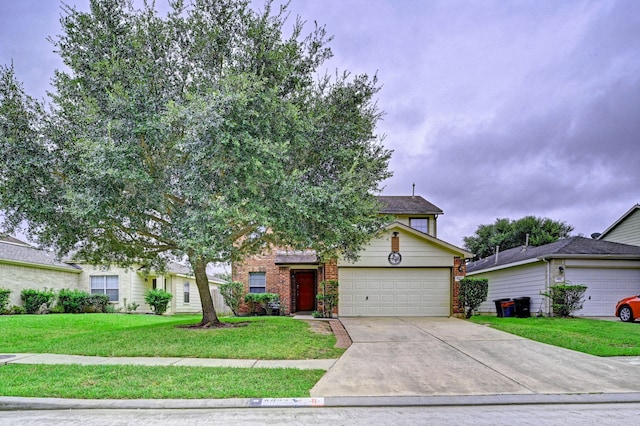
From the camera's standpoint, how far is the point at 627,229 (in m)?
23.2

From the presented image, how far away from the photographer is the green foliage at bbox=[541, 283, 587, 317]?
17312 millimetres

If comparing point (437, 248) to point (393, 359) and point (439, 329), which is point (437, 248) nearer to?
point (439, 329)

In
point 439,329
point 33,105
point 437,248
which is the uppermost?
point 33,105

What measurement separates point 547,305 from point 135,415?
17.2 metres

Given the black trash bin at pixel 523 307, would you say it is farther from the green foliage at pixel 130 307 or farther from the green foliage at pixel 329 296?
the green foliage at pixel 130 307

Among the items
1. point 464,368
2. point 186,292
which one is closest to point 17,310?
point 186,292

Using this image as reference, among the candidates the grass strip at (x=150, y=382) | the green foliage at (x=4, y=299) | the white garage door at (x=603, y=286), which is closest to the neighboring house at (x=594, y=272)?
the white garage door at (x=603, y=286)

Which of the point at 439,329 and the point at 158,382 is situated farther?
the point at 439,329

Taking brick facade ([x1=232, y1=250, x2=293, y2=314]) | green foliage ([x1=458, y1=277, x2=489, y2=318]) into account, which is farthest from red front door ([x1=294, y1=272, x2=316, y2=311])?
green foliage ([x1=458, y1=277, x2=489, y2=318])

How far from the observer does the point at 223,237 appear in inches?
413

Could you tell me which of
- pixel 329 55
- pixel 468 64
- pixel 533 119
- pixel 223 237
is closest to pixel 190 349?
pixel 223 237

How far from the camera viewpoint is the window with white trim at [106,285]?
2448cm

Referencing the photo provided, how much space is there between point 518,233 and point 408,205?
70.6 ft

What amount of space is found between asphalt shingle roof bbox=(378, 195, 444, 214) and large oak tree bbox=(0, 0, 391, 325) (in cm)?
1063
